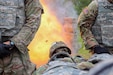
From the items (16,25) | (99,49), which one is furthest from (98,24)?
(16,25)

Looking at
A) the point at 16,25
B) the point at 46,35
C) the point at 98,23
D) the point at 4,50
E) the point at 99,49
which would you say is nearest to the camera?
the point at 4,50

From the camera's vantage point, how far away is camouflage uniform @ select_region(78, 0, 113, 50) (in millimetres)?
4855

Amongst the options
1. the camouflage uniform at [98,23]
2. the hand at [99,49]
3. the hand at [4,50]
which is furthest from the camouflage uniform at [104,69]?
the camouflage uniform at [98,23]

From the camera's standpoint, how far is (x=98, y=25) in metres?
4.95

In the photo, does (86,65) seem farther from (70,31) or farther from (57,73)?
(70,31)

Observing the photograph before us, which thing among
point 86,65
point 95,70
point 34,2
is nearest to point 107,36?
point 34,2

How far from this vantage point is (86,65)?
9.38 ft

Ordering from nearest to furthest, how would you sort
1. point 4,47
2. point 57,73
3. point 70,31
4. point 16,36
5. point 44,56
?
point 57,73 < point 4,47 < point 16,36 < point 44,56 < point 70,31

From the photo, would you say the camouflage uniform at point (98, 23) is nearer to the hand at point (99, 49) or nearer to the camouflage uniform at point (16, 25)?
Answer: the hand at point (99, 49)

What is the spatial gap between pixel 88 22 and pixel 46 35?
7.07 metres

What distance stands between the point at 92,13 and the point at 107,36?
1.27ft

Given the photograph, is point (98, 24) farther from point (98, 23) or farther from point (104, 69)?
point (104, 69)

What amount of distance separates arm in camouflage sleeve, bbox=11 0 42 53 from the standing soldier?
2.74 feet

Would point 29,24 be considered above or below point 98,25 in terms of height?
above
